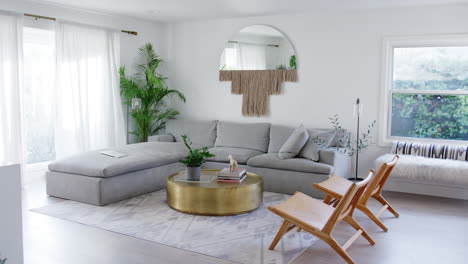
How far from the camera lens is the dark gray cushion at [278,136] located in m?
6.08

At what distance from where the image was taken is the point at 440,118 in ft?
18.6

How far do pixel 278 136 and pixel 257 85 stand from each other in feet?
3.33

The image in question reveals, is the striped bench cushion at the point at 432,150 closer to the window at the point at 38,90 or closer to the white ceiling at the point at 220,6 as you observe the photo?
the white ceiling at the point at 220,6

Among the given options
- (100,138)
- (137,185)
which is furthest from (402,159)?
(100,138)

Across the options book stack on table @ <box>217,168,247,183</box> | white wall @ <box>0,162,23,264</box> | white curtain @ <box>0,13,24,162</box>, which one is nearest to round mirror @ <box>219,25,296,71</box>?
→ book stack on table @ <box>217,168,247,183</box>

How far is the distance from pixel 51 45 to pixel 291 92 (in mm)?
3368

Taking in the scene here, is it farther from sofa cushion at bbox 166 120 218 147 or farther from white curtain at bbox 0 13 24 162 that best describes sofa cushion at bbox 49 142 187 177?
sofa cushion at bbox 166 120 218 147

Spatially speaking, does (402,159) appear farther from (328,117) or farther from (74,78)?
(74,78)

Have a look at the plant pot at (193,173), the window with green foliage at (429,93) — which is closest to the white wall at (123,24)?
the plant pot at (193,173)

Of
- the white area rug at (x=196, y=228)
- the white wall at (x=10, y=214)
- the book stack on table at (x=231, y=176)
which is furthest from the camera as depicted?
the book stack on table at (x=231, y=176)

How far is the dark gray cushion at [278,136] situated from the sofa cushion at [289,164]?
1.05 feet

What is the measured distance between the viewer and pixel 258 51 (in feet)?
22.0

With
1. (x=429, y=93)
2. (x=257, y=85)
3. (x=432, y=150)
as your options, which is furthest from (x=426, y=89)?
(x=257, y=85)

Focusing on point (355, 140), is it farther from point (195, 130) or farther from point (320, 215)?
point (320, 215)
